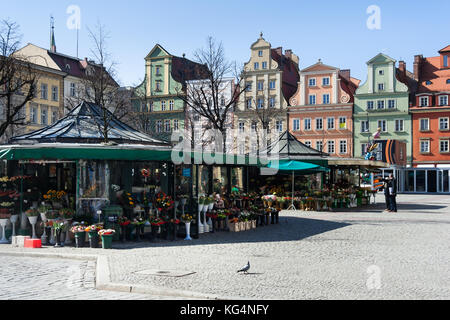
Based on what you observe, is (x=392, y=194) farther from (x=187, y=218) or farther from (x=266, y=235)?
(x=187, y=218)

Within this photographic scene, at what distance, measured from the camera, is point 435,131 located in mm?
55406

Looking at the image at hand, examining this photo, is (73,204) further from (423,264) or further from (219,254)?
(423,264)

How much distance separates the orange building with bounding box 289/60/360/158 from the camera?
57469 millimetres

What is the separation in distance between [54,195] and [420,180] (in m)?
47.1

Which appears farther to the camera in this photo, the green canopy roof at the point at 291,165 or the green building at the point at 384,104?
the green building at the point at 384,104

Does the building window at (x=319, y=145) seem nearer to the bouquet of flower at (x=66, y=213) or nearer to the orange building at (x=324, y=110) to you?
the orange building at (x=324, y=110)

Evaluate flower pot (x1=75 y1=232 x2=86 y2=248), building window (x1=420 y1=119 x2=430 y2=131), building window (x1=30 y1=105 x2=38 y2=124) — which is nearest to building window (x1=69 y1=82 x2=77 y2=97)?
building window (x1=30 y1=105 x2=38 y2=124)

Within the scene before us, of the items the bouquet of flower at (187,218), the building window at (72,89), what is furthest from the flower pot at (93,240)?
the building window at (72,89)

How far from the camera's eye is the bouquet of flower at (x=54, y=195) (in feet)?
48.8

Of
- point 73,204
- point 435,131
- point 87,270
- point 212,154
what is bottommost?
point 87,270

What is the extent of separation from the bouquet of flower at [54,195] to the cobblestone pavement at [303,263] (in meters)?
2.02
